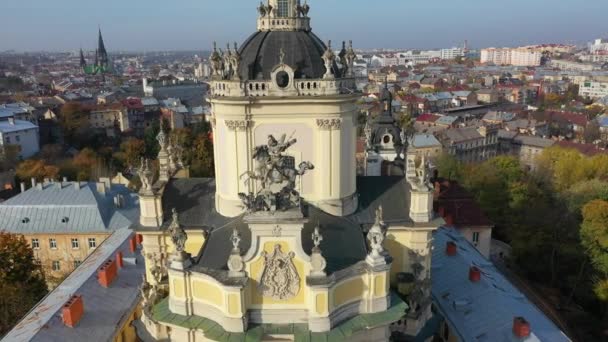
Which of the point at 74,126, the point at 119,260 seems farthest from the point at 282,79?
the point at 74,126

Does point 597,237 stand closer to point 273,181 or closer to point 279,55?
point 279,55

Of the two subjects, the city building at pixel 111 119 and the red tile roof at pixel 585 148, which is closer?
the red tile roof at pixel 585 148

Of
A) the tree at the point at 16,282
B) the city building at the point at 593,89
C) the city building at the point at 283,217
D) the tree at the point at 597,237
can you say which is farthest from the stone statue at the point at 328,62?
the city building at the point at 593,89

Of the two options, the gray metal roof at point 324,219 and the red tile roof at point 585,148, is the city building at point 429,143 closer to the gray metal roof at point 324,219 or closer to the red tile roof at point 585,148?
the red tile roof at point 585,148

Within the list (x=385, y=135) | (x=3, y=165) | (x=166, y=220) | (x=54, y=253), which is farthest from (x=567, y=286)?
(x=3, y=165)

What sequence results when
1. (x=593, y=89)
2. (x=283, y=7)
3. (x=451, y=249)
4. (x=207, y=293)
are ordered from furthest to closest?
(x=593, y=89) → (x=451, y=249) → (x=283, y=7) → (x=207, y=293)

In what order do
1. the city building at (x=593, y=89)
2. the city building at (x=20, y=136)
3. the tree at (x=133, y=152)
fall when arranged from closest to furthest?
the city building at (x=20, y=136), the tree at (x=133, y=152), the city building at (x=593, y=89)
